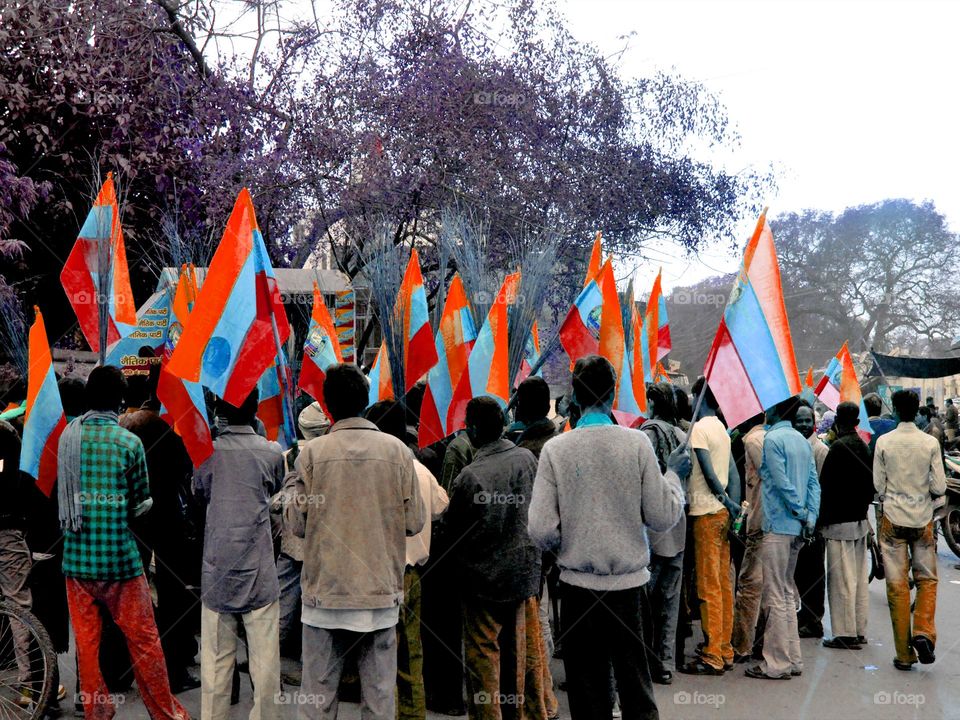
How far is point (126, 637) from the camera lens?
4.77 metres

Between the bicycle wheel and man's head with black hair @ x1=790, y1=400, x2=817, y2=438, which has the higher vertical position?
man's head with black hair @ x1=790, y1=400, x2=817, y2=438

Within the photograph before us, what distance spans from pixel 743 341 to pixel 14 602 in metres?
4.33

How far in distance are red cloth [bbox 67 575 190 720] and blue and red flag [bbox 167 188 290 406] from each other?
3.73 ft

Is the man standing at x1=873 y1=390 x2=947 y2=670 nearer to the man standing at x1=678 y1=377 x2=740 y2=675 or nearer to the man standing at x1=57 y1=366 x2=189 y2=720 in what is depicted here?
the man standing at x1=678 y1=377 x2=740 y2=675

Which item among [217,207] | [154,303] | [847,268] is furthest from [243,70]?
[847,268]

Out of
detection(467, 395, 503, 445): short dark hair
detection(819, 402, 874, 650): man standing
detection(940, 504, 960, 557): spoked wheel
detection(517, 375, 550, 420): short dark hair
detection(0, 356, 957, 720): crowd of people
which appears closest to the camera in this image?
detection(0, 356, 957, 720): crowd of people

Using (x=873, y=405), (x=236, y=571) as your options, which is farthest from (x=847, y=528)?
(x=236, y=571)

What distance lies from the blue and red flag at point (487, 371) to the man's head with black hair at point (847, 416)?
257 centimetres

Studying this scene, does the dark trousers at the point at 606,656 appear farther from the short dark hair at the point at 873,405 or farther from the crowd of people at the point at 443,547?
the short dark hair at the point at 873,405

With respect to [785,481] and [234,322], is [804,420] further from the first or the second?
[234,322]

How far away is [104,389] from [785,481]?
4.33 m

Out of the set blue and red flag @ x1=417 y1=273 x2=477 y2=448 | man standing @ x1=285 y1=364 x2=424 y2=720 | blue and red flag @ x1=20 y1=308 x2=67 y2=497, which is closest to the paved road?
blue and red flag @ x1=20 y1=308 x2=67 y2=497

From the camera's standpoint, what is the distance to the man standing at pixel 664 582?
6.30m

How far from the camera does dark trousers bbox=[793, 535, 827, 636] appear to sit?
25.7ft
